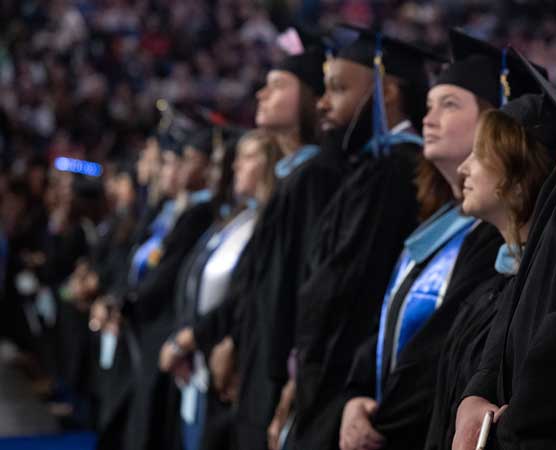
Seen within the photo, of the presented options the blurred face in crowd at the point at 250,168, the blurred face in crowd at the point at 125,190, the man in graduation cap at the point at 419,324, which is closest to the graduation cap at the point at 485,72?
the man in graduation cap at the point at 419,324

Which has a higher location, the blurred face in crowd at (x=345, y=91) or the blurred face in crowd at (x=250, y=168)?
the blurred face in crowd at (x=345, y=91)

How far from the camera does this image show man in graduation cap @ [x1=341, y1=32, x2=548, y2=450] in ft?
10.4

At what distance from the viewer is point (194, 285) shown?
540 cm

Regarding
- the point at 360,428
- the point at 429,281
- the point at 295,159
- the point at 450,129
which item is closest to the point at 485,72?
the point at 450,129

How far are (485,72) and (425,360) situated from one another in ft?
2.84

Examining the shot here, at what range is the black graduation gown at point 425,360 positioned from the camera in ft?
10.2

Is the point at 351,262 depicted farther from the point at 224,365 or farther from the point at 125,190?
the point at 125,190

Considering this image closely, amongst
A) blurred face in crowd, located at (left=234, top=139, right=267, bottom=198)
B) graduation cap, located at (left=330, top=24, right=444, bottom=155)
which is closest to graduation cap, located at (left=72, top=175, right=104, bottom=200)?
blurred face in crowd, located at (left=234, top=139, right=267, bottom=198)

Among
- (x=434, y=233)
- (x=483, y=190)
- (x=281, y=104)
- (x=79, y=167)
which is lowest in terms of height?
(x=434, y=233)

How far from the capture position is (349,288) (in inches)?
146

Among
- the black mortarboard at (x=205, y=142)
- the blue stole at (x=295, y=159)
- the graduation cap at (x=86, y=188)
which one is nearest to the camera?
the blue stole at (x=295, y=159)

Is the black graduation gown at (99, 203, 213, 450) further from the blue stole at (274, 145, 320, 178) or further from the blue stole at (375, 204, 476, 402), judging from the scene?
the blue stole at (375, 204, 476, 402)

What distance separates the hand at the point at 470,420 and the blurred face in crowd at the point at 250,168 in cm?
258

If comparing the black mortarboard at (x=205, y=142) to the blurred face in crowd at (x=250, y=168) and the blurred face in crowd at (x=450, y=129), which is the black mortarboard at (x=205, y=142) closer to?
the blurred face in crowd at (x=250, y=168)
